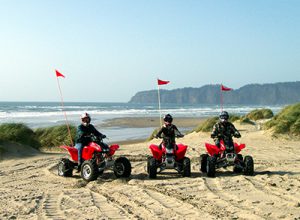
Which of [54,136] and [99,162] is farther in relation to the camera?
[54,136]

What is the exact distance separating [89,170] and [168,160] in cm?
181

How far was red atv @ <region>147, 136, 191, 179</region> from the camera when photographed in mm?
9211

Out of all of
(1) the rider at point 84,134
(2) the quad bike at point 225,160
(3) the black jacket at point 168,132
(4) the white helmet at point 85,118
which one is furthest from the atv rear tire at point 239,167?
(4) the white helmet at point 85,118

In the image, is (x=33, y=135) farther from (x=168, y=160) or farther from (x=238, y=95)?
(x=238, y=95)

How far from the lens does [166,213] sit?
602cm

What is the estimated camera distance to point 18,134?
14023 millimetres

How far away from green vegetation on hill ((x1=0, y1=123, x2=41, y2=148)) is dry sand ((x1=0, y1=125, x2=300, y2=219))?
2.51 m

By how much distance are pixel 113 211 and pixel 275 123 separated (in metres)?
13.0

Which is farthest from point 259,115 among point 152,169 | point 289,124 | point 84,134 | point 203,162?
point 84,134

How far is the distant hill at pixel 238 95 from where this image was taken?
552ft

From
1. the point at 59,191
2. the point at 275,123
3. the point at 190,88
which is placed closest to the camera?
the point at 59,191

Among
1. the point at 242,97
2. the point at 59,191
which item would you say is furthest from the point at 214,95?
the point at 59,191

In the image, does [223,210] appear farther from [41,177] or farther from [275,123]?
[275,123]

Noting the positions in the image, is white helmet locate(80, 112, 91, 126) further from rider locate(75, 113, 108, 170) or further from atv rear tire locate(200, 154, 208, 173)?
atv rear tire locate(200, 154, 208, 173)
